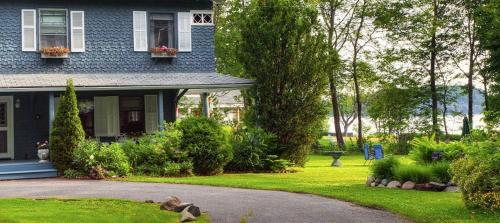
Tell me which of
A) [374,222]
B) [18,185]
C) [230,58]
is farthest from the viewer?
[230,58]

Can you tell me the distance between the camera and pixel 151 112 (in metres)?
21.8

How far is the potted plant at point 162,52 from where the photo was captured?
21233mm

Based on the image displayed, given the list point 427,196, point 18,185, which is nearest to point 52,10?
point 18,185

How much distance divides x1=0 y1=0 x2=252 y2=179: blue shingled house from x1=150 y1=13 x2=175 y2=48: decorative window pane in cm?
4

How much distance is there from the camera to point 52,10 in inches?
804

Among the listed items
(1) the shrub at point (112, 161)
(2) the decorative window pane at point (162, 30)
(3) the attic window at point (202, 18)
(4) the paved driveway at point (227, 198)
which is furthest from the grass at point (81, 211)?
(3) the attic window at point (202, 18)

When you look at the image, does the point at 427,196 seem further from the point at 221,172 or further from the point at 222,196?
the point at 221,172

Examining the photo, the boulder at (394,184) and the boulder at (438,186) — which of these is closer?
the boulder at (438,186)

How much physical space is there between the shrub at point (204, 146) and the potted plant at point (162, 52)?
145 inches

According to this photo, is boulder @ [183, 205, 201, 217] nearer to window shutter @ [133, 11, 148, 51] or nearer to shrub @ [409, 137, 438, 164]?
shrub @ [409, 137, 438, 164]

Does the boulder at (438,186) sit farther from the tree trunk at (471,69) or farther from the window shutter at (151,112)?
the tree trunk at (471,69)

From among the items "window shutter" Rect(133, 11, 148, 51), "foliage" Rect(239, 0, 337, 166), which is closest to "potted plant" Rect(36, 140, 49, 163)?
"window shutter" Rect(133, 11, 148, 51)

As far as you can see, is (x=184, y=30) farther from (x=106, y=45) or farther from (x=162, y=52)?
(x=106, y=45)

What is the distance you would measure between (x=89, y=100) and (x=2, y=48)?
326 cm
